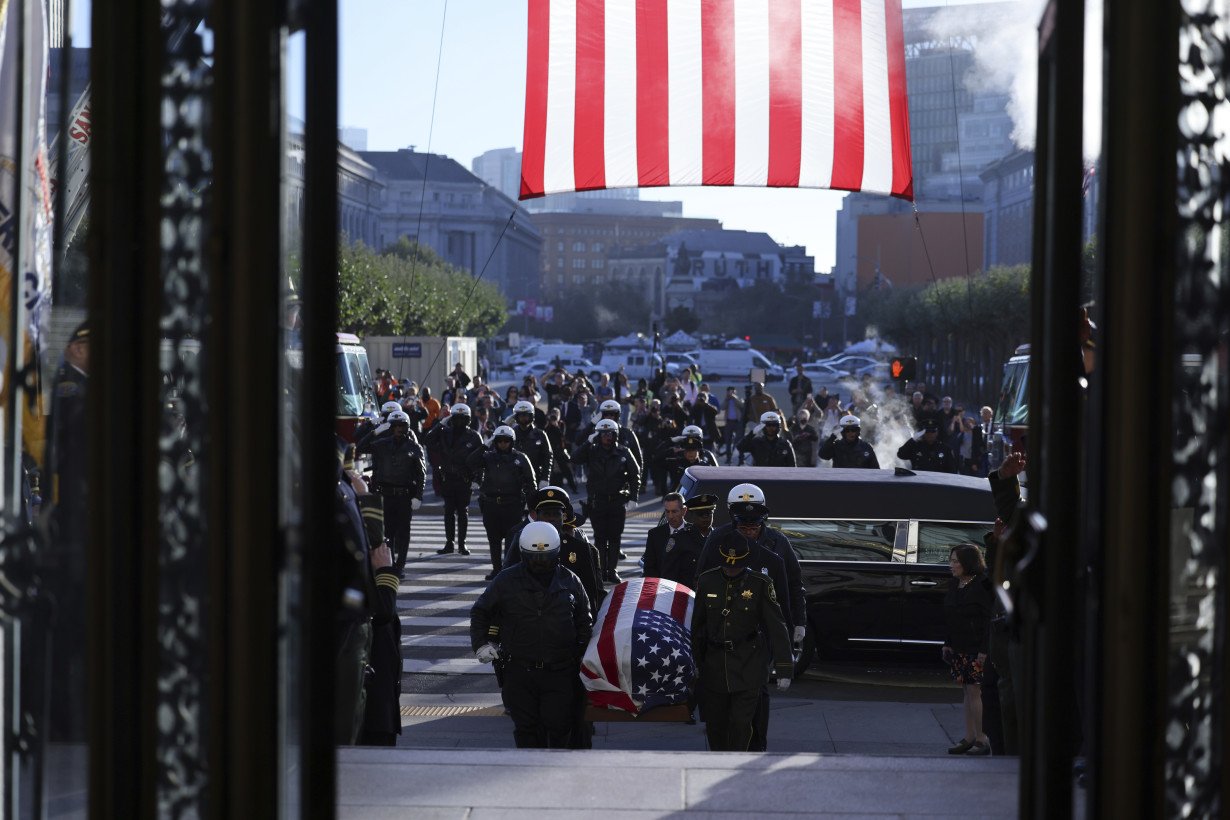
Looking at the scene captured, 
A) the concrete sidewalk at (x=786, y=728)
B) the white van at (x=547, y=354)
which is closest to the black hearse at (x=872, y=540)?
the concrete sidewalk at (x=786, y=728)

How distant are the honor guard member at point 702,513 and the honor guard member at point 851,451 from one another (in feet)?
21.5

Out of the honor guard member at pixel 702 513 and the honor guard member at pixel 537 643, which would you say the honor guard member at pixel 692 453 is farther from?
the honor guard member at pixel 537 643

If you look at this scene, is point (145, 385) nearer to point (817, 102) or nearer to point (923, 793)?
point (923, 793)

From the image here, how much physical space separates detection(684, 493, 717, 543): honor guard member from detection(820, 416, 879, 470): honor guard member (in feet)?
21.5

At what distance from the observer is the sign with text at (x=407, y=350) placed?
136 ft

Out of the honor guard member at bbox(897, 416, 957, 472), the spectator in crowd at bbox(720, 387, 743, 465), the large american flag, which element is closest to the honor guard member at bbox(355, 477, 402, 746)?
the large american flag

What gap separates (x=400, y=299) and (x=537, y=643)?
152ft

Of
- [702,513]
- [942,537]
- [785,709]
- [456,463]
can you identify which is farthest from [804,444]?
[785,709]

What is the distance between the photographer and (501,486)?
1641cm

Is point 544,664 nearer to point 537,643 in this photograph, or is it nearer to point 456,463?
point 537,643

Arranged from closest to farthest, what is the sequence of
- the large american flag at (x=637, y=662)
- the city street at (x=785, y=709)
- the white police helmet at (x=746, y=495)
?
the large american flag at (x=637, y=662) < the city street at (x=785, y=709) < the white police helmet at (x=746, y=495)

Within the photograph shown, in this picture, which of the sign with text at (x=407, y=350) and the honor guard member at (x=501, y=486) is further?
the sign with text at (x=407, y=350)

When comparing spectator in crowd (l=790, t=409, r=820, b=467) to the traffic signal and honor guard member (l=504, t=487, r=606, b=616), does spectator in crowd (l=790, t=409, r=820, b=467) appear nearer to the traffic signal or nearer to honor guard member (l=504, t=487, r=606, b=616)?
the traffic signal

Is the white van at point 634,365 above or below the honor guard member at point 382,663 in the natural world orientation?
above
